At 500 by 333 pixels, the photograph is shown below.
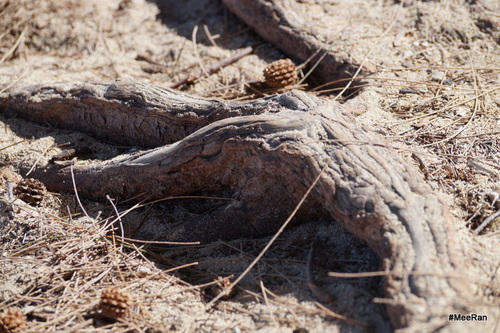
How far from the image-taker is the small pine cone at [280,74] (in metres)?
3.07

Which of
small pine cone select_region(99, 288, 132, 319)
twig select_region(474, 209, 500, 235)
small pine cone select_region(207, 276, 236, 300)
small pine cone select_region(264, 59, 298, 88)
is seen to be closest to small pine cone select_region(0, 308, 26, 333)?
small pine cone select_region(99, 288, 132, 319)

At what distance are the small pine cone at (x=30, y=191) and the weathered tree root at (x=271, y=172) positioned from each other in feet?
0.35

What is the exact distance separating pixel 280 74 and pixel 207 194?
43.9 inches

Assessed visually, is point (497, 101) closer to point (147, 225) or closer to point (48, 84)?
point (147, 225)

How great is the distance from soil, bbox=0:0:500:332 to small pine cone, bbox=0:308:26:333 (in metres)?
0.05

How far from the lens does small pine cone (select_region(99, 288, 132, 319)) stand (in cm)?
176

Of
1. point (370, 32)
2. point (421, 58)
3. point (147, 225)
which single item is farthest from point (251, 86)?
point (147, 225)

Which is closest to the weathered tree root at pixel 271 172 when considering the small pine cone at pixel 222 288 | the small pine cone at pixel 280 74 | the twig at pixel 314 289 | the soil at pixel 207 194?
the soil at pixel 207 194

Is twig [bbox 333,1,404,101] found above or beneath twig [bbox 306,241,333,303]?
above

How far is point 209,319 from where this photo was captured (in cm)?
178

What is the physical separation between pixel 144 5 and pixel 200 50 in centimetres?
92

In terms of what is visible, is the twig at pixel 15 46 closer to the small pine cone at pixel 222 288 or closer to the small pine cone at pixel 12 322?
the small pine cone at pixel 12 322

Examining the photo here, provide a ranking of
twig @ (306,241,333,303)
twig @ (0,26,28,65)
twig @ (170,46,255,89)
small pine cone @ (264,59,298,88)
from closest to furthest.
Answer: twig @ (306,241,333,303), small pine cone @ (264,59,298,88), twig @ (170,46,255,89), twig @ (0,26,28,65)

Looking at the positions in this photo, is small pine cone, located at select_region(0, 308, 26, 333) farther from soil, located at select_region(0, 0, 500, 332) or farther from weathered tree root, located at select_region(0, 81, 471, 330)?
weathered tree root, located at select_region(0, 81, 471, 330)
